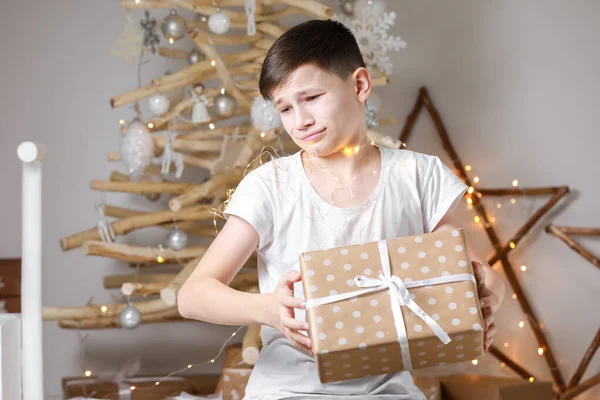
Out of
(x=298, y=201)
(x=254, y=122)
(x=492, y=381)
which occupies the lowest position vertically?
(x=492, y=381)

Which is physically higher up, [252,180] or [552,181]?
[552,181]

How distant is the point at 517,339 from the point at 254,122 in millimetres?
1324

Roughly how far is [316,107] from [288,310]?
1.20 ft

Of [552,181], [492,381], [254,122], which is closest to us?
[492,381]

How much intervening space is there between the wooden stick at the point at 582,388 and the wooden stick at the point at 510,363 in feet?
0.49

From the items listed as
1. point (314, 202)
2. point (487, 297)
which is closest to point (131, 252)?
point (314, 202)

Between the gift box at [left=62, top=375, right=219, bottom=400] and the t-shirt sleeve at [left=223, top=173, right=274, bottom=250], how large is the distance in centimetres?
124

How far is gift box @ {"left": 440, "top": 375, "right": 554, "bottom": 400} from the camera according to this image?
2.05m

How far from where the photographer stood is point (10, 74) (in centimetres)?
290

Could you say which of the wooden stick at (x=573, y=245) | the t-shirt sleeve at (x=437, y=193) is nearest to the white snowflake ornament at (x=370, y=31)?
the wooden stick at (x=573, y=245)

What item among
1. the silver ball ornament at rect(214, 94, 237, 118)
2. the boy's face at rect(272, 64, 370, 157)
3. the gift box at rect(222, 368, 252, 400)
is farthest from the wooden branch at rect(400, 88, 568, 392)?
the boy's face at rect(272, 64, 370, 157)

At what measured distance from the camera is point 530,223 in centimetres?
285

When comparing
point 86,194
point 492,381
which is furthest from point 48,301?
point 492,381

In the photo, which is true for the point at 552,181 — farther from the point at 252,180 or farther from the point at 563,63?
the point at 252,180
